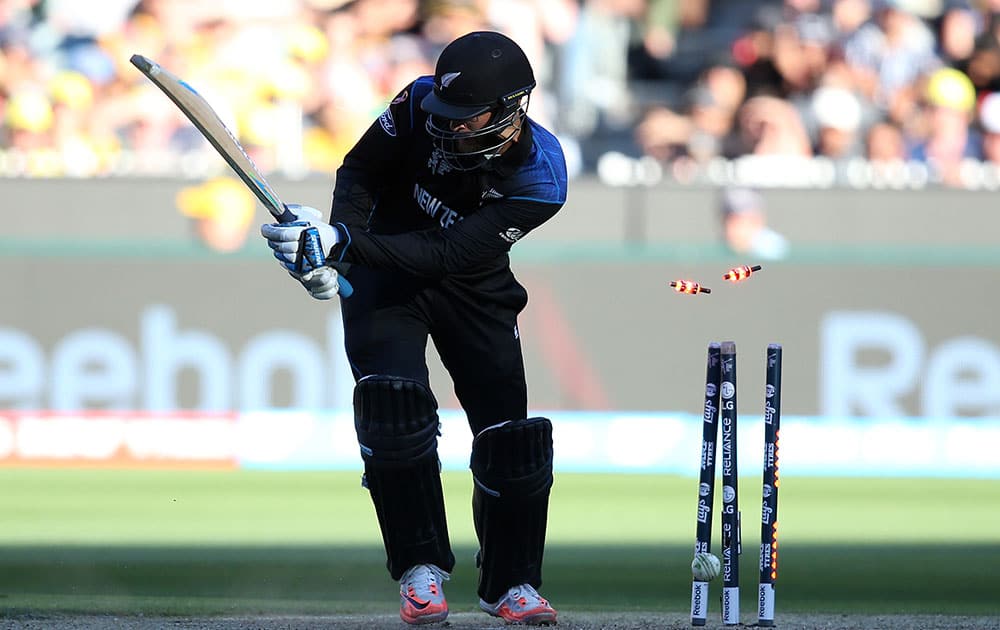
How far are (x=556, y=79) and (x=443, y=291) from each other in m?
6.79

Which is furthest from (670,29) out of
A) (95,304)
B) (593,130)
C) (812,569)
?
(812,569)

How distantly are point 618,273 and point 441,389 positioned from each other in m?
1.22

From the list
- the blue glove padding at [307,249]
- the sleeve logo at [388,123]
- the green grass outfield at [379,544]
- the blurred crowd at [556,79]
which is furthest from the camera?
the blurred crowd at [556,79]

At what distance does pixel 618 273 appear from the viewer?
933 centimetres

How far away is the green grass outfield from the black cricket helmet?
1843 mm

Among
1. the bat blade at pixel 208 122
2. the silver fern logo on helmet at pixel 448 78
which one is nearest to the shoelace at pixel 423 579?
the bat blade at pixel 208 122

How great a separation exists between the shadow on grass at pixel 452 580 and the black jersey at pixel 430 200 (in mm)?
1471

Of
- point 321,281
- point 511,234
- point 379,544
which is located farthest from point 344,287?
point 379,544

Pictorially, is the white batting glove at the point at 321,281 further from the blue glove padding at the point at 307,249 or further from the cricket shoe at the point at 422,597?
the cricket shoe at the point at 422,597

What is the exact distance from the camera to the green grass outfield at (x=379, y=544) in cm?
605

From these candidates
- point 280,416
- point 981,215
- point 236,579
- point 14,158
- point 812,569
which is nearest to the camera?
point 236,579

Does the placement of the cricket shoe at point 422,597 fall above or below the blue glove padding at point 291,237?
below

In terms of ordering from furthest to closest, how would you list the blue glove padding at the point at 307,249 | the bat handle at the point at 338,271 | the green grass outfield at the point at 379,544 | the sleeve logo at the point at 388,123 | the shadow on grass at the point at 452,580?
the green grass outfield at the point at 379,544, the shadow on grass at the point at 452,580, the sleeve logo at the point at 388,123, the bat handle at the point at 338,271, the blue glove padding at the point at 307,249

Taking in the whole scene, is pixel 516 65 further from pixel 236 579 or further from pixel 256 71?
pixel 256 71
